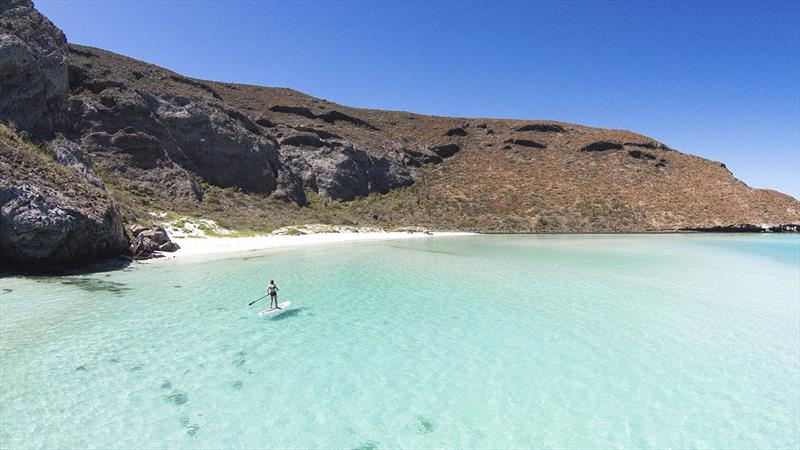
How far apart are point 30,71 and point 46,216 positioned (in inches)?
980

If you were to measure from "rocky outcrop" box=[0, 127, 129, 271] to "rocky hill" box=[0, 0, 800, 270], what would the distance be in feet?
35.9

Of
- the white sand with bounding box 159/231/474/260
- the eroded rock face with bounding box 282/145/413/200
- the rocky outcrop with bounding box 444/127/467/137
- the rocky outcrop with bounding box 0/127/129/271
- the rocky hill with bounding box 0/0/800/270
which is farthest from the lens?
the rocky outcrop with bounding box 444/127/467/137

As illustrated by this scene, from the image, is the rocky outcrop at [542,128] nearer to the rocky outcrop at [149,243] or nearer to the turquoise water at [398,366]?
the turquoise water at [398,366]

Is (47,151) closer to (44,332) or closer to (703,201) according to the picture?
(44,332)

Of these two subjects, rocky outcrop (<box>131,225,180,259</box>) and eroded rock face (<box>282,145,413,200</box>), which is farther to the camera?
eroded rock face (<box>282,145,413,200</box>)

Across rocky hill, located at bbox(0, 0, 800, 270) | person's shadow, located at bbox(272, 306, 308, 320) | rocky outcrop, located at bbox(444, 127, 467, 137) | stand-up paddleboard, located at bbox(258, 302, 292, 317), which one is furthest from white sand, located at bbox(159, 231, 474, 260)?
rocky outcrop, located at bbox(444, 127, 467, 137)

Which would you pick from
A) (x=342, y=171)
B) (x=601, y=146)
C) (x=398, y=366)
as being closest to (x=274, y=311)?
(x=398, y=366)

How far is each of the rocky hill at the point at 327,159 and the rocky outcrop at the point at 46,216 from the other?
10931 millimetres

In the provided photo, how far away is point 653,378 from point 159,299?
15582 millimetres

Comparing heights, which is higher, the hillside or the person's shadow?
the hillside

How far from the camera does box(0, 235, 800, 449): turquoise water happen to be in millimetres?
6590

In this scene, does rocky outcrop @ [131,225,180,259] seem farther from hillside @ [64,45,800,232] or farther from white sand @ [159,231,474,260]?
hillside @ [64,45,800,232]

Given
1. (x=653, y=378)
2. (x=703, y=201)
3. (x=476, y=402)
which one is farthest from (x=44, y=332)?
(x=703, y=201)

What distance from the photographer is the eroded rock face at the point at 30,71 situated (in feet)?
107
